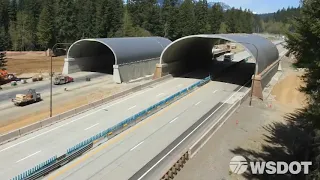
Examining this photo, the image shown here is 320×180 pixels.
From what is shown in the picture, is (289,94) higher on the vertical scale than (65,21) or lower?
lower

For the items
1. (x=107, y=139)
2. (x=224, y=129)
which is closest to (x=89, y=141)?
(x=107, y=139)

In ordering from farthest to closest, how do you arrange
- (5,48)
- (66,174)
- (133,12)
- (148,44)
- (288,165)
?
1. (133,12)
2. (5,48)
3. (148,44)
4. (288,165)
5. (66,174)

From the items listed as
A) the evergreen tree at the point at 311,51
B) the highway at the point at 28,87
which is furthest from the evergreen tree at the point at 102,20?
the evergreen tree at the point at 311,51

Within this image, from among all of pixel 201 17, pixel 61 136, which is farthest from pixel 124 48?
pixel 201 17

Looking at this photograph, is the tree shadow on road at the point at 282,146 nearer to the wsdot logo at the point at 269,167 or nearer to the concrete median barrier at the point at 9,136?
the wsdot logo at the point at 269,167

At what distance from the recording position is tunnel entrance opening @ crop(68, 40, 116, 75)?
6462cm

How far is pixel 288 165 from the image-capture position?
25.5m

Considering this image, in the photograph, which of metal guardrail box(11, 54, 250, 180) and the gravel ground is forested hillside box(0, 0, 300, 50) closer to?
the gravel ground

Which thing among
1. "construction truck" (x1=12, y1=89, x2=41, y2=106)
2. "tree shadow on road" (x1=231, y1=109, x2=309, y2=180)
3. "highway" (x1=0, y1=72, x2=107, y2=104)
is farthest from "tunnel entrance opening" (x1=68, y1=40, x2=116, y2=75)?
"tree shadow on road" (x1=231, y1=109, x2=309, y2=180)

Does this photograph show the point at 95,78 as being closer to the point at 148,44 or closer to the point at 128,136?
the point at 148,44

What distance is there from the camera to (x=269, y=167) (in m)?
25.0

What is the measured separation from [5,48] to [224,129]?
103 metres

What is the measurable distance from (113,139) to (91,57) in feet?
148

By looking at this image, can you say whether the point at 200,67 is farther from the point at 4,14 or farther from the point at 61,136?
the point at 4,14
